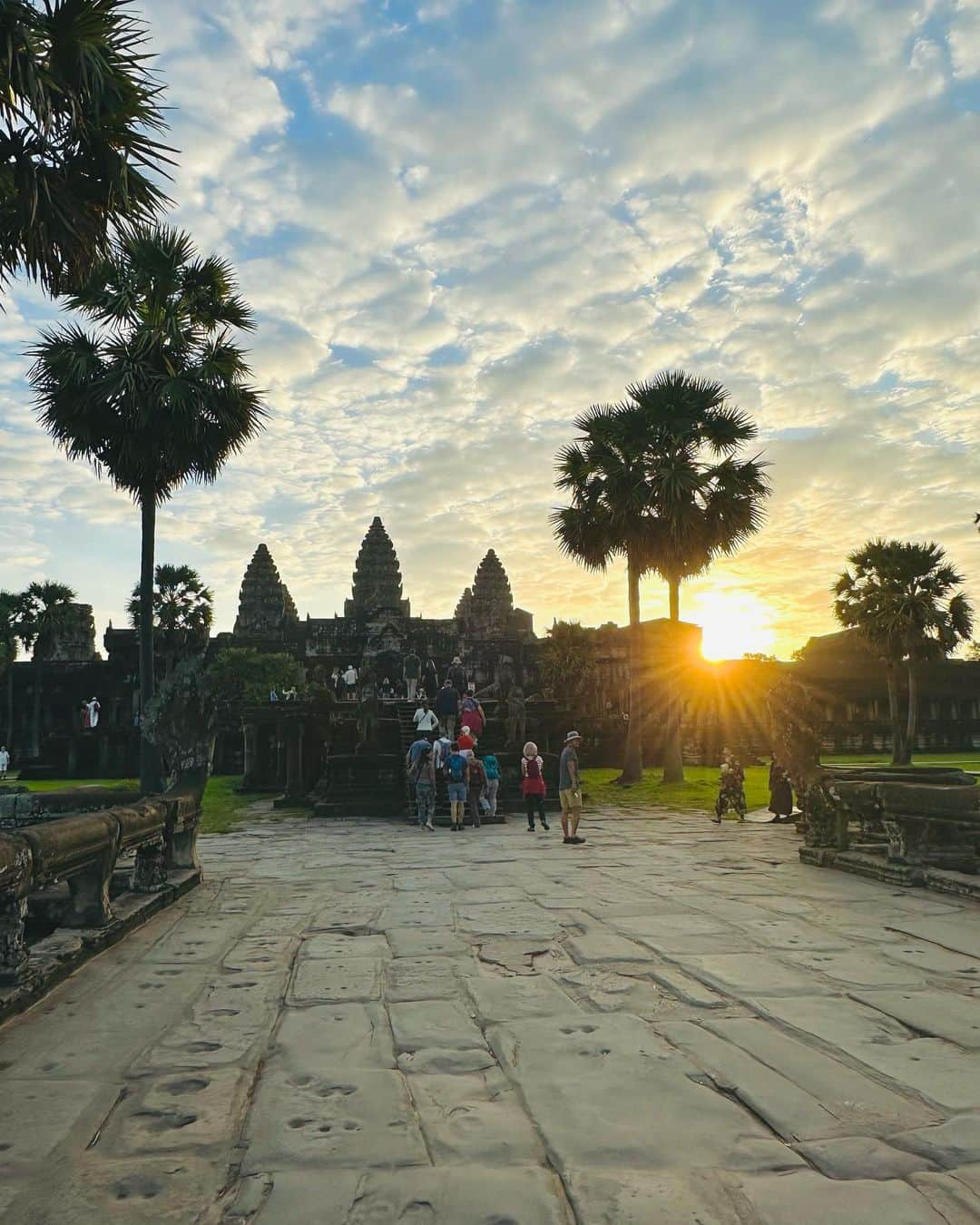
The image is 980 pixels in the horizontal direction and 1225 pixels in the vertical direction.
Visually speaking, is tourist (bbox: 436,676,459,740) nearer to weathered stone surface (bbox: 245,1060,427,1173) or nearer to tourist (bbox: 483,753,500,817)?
tourist (bbox: 483,753,500,817)

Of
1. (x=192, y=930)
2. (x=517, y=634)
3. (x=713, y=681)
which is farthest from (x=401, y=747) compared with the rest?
(x=517, y=634)

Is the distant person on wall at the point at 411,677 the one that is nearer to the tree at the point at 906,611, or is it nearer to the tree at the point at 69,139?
the tree at the point at 906,611

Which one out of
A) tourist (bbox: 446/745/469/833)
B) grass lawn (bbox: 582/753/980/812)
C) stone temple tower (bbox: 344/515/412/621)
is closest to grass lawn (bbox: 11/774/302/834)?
tourist (bbox: 446/745/469/833)

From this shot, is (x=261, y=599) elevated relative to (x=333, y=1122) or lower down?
elevated

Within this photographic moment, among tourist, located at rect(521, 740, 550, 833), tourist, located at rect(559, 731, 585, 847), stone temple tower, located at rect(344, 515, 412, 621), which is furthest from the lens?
stone temple tower, located at rect(344, 515, 412, 621)

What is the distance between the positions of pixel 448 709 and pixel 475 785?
3.36 m

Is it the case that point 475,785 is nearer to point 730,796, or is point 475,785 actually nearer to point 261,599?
point 730,796

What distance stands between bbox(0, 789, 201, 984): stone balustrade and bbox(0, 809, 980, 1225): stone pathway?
1.27ft

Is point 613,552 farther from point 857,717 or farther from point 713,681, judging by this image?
point 857,717

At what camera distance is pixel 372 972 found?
4809 mm

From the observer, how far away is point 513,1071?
3.25m

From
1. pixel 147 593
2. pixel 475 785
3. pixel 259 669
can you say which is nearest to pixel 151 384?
pixel 147 593

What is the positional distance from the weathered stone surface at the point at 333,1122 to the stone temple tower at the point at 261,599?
6504 centimetres

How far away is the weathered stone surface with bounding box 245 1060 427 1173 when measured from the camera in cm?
256
